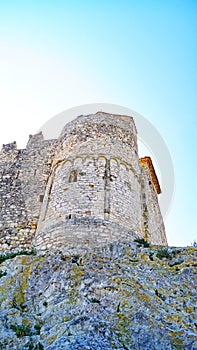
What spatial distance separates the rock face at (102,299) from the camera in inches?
263

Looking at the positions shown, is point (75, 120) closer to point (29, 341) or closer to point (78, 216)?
point (78, 216)

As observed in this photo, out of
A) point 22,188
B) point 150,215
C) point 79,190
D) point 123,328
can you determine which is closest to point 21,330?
point 123,328

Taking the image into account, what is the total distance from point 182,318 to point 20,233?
9236 millimetres

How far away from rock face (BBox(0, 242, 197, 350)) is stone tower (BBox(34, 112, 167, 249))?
63.6 inches

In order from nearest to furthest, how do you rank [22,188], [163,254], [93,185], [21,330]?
[21,330], [163,254], [93,185], [22,188]

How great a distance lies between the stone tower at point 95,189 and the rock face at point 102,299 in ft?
5.30

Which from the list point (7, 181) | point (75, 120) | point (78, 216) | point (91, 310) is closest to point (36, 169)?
point (7, 181)

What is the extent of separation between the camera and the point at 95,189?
13.1m

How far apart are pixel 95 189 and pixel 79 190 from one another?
1.86 feet

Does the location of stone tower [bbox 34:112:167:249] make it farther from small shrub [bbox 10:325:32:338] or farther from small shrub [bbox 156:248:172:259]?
small shrub [bbox 10:325:32:338]

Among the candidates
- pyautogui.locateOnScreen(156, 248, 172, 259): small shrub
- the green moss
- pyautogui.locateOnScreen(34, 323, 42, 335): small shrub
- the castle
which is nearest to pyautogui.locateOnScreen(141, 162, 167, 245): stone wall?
the castle

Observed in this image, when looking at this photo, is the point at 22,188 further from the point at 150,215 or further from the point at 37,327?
the point at 37,327

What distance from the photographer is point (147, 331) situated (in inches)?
272

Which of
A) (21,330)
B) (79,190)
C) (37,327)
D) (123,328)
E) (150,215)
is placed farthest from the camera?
(150,215)
